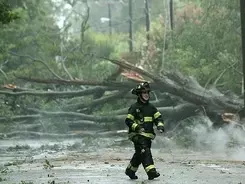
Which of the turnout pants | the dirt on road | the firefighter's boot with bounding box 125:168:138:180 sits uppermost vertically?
the turnout pants

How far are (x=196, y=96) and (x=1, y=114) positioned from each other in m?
7.08

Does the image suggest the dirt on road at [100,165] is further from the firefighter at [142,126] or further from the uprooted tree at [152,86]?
the uprooted tree at [152,86]

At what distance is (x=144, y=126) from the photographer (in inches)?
340

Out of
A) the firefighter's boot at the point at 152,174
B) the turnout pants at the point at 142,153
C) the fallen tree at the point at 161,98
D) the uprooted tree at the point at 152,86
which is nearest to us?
the firefighter's boot at the point at 152,174

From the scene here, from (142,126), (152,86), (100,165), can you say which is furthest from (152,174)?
(152,86)

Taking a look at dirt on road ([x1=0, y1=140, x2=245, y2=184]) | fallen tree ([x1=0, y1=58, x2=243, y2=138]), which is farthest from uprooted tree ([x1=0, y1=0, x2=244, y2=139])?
dirt on road ([x1=0, y1=140, x2=245, y2=184])

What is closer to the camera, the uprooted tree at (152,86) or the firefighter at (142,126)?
the firefighter at (142,126)

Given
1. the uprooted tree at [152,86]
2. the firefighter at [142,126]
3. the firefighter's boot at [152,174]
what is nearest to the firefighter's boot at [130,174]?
the firefighter at [142,126]

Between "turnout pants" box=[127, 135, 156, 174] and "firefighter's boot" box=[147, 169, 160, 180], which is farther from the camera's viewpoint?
"turnout pants" box=[127, 135, 156, 174]

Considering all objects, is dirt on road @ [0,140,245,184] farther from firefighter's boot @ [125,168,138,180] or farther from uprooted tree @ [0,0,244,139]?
uprooted tree @ [0,0,244,139]

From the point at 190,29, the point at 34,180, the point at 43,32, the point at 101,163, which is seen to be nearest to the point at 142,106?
the point at 34,180

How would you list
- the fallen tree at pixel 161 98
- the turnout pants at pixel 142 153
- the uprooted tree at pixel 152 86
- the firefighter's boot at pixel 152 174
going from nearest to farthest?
the firefighter's boot at pixel 152 174 → the turnout pants at pixel 142 153 → the fallen tree at pixel 161 98 → the uprooted tree at pixel 152 86

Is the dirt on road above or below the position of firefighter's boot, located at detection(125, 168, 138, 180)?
below

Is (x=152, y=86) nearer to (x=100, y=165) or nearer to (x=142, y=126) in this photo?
(x=100, y=165)
